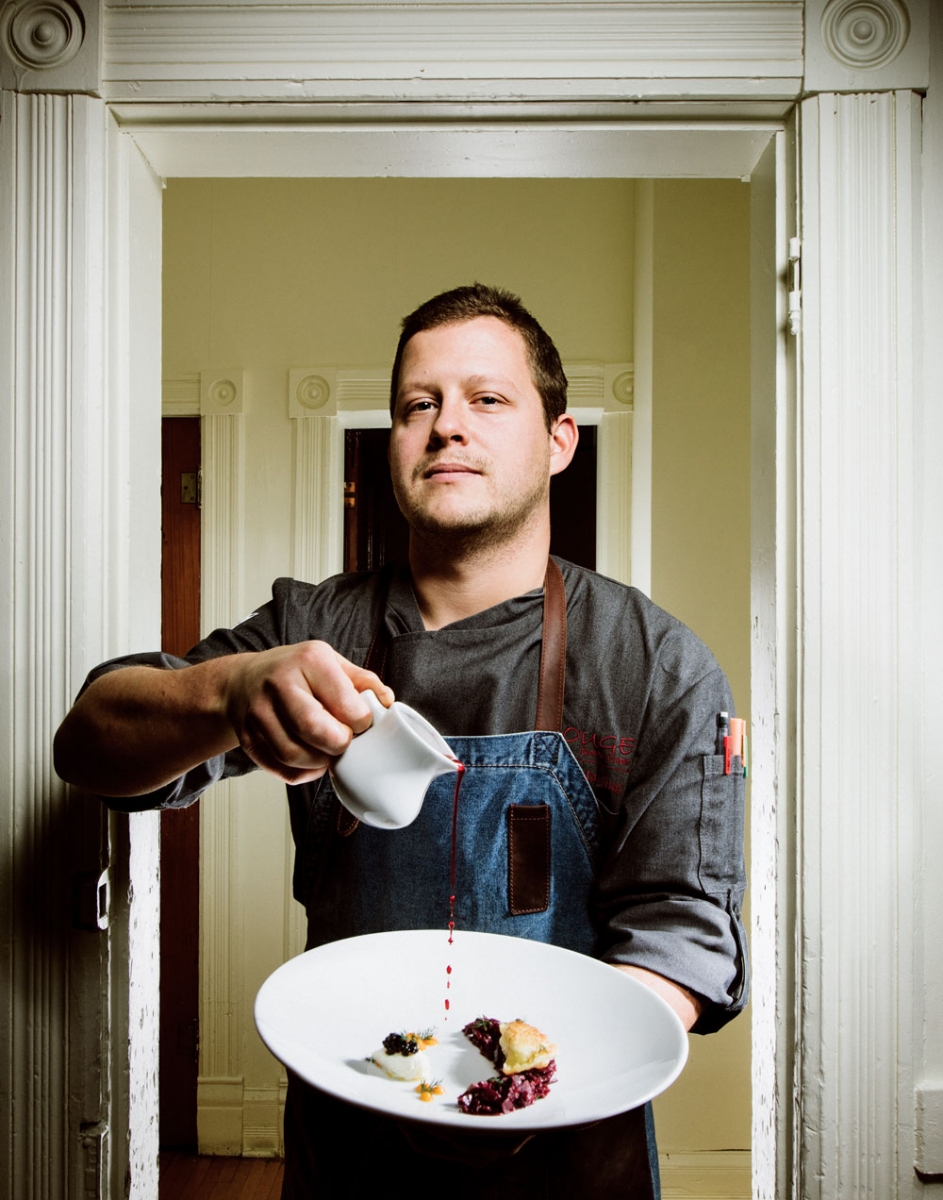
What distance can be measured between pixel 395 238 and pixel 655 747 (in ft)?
7.60

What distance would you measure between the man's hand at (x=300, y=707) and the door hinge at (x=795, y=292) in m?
0.73

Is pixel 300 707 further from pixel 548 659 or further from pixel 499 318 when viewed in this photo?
pixel 499 318

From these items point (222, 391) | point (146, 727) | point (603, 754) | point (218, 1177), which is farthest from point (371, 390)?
point (218, 1177)

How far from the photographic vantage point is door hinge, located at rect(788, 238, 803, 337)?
1.13 meters

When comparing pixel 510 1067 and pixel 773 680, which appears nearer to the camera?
pixel 510 1067

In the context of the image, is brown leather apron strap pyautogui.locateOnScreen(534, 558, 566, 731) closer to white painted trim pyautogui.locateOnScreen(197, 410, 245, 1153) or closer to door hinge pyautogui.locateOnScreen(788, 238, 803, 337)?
door hinge pyautogui.locateOnScreen(788, 238, 803, 337)

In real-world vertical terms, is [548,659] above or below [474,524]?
below

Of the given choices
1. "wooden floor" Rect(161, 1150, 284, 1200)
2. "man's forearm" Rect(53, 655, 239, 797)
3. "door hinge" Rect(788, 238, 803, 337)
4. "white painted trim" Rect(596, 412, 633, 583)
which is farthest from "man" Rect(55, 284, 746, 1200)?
"wooden floor" Rect(161, 1150, 284, 1200)

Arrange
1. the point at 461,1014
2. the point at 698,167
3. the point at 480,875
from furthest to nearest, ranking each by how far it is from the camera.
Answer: the point at 698,167, the point at 480,875, the point at 461,1014

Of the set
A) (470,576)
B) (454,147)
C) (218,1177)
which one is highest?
(454,147)

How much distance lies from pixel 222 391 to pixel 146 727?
7.13 feet

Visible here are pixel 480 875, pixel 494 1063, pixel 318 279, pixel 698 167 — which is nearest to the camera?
pixel 494 1063

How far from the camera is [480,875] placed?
1164 millimetres

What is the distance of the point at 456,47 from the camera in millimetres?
1131
